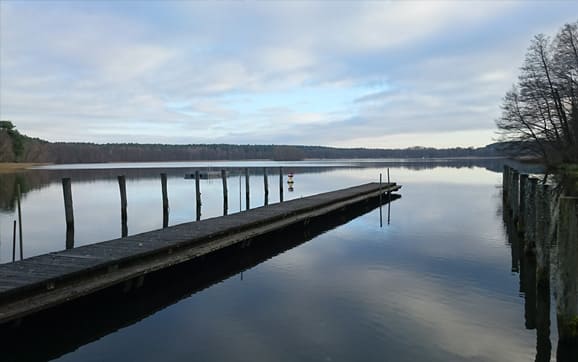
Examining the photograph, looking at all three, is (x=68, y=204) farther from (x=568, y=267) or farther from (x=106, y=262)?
(x=568, y=267)

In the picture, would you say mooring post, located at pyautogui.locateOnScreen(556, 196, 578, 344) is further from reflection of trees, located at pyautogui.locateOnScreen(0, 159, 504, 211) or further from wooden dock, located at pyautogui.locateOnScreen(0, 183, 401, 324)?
reflection of trees, located at pyautogui.locateOnScreen(0, 159, 504, 211)

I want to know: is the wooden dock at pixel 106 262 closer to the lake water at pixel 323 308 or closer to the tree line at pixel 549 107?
the lake water at pixel 323 308

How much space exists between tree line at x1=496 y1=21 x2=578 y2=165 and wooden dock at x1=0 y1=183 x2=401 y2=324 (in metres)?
33.0

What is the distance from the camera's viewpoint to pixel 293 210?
18109 millimetres

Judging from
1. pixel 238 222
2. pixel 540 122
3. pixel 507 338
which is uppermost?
pixel 540 122

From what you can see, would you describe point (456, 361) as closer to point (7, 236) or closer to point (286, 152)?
point (7, 236)

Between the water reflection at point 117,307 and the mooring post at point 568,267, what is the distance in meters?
7.39

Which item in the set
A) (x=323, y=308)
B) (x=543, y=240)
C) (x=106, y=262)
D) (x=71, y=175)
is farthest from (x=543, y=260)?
(x=71, y=175)

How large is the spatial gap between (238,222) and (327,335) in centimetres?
799

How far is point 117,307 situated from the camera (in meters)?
9.12

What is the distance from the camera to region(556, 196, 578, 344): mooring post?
261 inches

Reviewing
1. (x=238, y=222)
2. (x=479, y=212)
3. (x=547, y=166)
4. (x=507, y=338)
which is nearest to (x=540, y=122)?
(x=547, y=166)

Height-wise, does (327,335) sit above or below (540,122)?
below

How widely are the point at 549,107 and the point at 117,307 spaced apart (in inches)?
1671
